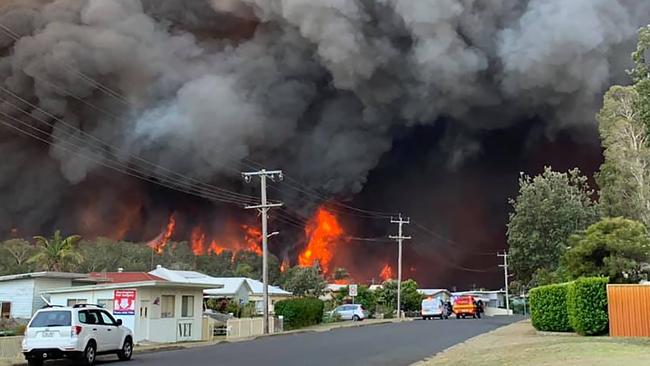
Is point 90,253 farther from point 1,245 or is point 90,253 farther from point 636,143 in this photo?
point 636,143

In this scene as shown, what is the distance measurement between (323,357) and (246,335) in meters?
17.2

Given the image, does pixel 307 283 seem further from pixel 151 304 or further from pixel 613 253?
pixel 613 253

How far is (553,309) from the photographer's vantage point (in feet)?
89.2

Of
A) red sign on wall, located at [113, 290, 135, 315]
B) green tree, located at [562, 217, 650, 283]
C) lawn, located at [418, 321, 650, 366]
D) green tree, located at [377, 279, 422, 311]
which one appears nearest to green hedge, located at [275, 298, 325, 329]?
red sign on wall, located at [113, 290, 135, 315]

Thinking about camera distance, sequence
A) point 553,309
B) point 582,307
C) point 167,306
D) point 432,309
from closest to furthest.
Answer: point 582,307
point 553,309
point 167,306
point 432,309

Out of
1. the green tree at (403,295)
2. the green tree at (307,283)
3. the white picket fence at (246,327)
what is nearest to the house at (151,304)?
the white picket fence at (246,327)

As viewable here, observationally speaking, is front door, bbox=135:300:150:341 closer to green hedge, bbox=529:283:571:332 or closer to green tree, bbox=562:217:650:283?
green hedge, bbox=529:283:571:332

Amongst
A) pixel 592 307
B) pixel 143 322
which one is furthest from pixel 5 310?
pixel 592 307

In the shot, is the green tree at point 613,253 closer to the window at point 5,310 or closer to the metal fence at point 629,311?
the metal fence at point 629,311

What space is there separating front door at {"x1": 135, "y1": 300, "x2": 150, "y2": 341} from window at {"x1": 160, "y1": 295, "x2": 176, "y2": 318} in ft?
3.69

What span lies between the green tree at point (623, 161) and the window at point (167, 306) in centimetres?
2679

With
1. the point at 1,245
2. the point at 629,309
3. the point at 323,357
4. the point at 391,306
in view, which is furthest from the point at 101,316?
the point at 1,245

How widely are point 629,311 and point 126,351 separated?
16.1 metres

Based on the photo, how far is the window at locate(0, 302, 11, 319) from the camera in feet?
114
